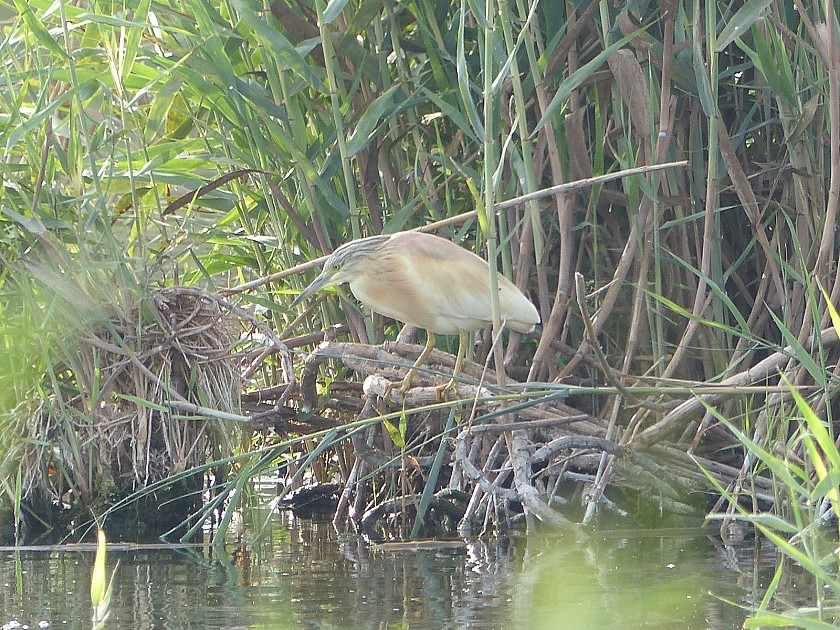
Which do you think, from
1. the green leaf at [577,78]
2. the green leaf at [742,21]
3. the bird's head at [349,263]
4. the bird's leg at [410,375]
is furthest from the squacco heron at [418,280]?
the green leaf at [742,21]

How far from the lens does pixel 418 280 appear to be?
164 inches

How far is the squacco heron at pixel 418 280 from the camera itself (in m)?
4.17

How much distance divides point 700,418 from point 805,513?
0.55 meters

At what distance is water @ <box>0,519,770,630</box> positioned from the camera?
3119mm

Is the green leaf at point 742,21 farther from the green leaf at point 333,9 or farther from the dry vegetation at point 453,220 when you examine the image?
the green leaf at point 333,9

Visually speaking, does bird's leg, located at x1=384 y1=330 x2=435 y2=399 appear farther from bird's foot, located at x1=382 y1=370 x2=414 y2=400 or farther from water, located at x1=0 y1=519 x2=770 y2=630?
water, located at x1=0 y1=519 x2=770 y2=630

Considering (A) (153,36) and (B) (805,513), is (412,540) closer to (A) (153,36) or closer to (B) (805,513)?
(B) (805,513)

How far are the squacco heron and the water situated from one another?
27.2 inches

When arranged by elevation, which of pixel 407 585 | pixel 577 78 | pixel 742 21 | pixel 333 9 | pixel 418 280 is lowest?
pixel 407 585

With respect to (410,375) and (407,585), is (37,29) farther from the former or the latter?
(407,585)

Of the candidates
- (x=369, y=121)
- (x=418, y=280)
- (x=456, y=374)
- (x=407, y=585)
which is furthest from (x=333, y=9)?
(x=407, y=585)

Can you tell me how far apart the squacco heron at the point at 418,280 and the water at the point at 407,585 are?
692 mm

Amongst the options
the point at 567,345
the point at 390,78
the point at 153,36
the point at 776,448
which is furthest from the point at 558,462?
the point at 153,36

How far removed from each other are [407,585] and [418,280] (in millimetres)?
1084
